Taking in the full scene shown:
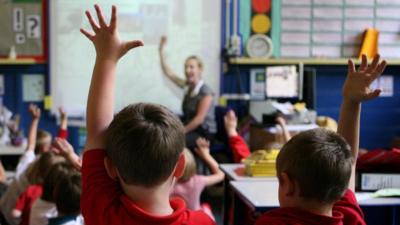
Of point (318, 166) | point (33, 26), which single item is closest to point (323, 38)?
point (33, 26)

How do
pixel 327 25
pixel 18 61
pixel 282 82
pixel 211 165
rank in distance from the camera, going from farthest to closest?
pixel 327 25, pixel 18 61, pixel 282 82, pixel 211 165

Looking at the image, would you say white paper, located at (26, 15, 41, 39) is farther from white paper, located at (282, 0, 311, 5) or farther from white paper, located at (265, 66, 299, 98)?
white paper, located at (282, 0, 311, 5)

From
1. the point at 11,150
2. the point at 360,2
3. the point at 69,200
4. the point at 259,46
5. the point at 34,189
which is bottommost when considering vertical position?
the point at 11,150

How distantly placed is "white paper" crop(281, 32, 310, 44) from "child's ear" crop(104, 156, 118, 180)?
4862 millimetres

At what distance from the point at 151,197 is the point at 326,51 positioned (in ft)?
16.6

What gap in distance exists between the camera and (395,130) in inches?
243

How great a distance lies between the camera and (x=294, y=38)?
5.87 m

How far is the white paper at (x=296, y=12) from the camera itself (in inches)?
229

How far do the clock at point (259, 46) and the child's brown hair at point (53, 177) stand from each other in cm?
362

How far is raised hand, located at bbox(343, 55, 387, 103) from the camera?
1387 millimetres

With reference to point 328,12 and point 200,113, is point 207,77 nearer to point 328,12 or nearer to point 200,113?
point 200,113

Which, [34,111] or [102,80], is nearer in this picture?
[102,80]

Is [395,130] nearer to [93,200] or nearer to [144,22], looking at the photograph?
[144,22]

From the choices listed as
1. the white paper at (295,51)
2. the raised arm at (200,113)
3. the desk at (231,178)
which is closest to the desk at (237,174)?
the desk at (231,178)
